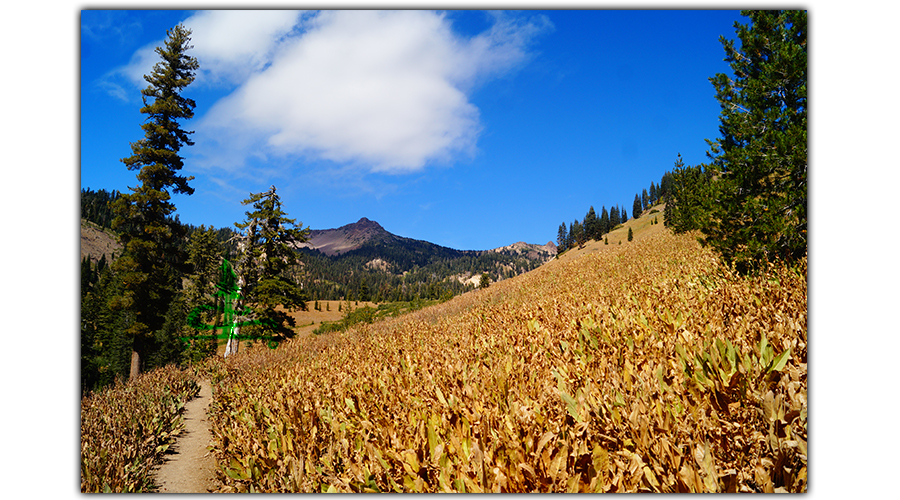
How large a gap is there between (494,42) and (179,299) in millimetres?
19821

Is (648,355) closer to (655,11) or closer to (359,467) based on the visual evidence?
(359,467)

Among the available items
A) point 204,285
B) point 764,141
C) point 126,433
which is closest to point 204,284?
point 204,285

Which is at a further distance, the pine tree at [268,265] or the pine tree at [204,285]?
the pine tree at [268,265]

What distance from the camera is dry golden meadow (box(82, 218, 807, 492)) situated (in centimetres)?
207

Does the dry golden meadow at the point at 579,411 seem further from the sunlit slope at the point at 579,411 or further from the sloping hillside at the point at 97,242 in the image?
the sloping hillside at the point at 97,242

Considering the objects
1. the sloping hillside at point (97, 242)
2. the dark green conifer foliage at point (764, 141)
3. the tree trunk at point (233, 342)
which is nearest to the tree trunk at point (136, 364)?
the sloping hillside at point (97, 242)

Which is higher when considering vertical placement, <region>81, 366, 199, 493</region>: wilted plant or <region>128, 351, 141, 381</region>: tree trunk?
<region>81, 366, 199, 493</region>: wilted plant

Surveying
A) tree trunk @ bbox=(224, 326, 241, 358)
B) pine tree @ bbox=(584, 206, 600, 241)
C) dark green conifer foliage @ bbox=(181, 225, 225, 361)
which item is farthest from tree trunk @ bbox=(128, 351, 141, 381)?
pine tree @ bbox=(584, 206, 600, 241)

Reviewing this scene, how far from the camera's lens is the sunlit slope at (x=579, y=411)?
2.07 m

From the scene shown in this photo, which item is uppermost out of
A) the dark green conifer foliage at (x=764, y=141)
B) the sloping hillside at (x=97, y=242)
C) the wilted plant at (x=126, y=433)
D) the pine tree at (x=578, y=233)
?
the pine tree at (x=578, y=233)

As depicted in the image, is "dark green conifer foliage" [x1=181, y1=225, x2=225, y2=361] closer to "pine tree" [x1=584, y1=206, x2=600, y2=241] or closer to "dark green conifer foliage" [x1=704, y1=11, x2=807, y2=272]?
"dark green conifer foliage" [x1=704, y1=11, x2=807, y2=272]

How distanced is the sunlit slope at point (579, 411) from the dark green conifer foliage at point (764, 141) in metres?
0.68

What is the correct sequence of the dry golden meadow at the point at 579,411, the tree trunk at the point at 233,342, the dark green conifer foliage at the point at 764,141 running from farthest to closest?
the tree trunk at the point at 233,342, the dark green conifer foliage at the point at 764,141, the dry golden meadow at the point at 579,411

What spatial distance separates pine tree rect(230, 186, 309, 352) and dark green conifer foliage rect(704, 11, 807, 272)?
20272mm
